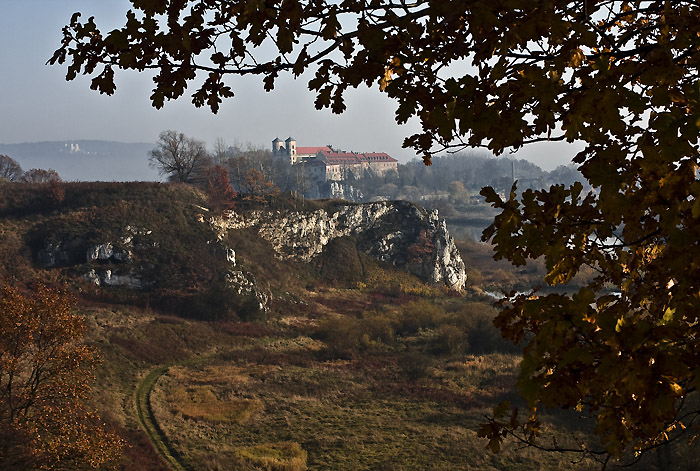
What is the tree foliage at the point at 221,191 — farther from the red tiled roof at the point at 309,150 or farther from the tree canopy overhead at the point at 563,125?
the red tiled roof at the point at 309,150

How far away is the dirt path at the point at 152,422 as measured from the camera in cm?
1959

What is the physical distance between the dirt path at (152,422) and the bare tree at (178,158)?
1296 inches

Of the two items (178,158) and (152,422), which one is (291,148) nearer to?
(178,158)

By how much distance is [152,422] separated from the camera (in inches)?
902

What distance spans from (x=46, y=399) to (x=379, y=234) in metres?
45.5

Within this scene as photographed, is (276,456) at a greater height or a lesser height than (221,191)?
lesser

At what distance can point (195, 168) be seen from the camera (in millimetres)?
60094

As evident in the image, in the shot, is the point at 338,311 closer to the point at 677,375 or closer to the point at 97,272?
the point at 97,272

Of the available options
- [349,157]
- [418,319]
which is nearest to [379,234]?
[418,319]

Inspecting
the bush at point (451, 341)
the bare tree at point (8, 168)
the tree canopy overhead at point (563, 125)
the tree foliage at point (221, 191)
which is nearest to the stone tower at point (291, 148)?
the bare tree at point (8, 168)

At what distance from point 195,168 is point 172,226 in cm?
1537

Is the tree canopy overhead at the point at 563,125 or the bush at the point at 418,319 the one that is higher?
the tree canopy overhead at the point at 563,125

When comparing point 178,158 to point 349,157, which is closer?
point 178,158

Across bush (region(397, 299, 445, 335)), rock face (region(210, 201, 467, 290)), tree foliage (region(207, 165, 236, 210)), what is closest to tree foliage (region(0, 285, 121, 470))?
bush (region(397, 299, 445, 335))
